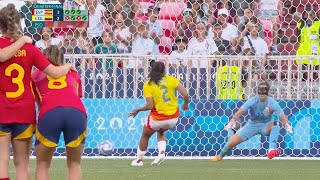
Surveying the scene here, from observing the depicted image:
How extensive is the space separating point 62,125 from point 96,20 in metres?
9.39

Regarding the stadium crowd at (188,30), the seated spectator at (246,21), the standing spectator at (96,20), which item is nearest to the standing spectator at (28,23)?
the stadium crowd at (188,30)

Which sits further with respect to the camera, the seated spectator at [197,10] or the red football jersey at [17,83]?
the seated spectator at [197,10]

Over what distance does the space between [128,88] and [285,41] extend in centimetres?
306

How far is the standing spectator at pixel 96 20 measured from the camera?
61.2 feet

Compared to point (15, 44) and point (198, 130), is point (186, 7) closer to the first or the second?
point (198, 130)

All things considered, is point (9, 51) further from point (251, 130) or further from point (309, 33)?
point (309, 33)

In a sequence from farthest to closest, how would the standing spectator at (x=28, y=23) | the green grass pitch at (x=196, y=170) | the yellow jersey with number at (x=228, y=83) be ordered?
the standing spectator at (x=28, y=23) → the yellow jersey with number at (x=228, y=83) → the green grass pitch at (x=196, y=170)

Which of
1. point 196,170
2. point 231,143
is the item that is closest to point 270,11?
point 231,143

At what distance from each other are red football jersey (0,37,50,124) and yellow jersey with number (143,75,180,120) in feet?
21.3

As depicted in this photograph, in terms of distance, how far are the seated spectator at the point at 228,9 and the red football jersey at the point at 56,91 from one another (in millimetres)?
9160

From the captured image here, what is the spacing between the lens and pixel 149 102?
51.8 feet

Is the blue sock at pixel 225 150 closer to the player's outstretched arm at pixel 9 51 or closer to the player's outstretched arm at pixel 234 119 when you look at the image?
the player's outstretched arm at pixel 234 119

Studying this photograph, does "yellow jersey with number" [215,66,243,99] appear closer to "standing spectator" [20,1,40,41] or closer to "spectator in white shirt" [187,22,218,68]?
"spectator in white shirt" [187,22,218,68]

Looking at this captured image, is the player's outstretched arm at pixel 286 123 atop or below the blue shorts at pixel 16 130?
below
